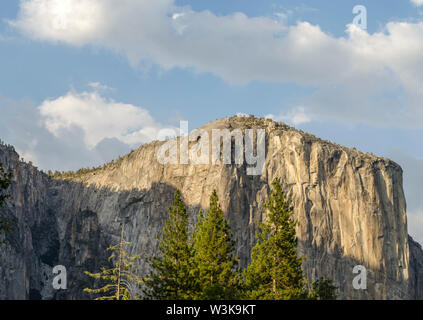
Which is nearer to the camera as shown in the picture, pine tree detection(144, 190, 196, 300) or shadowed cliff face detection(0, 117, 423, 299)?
pine tree detection(144, 190, 196, 300)

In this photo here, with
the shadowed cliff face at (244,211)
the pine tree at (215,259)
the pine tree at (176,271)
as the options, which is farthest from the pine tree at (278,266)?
the shadowed cliff face at (244,211)

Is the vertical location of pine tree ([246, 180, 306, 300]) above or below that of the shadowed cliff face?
below

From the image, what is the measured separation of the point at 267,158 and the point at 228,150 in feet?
26.2

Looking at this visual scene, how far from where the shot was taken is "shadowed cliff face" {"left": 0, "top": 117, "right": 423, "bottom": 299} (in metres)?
111

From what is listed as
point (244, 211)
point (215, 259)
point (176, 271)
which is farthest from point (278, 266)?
point (244, 211)

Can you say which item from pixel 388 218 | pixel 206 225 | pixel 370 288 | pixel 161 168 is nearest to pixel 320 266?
pixel 370 288

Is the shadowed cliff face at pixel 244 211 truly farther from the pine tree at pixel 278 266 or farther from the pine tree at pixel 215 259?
the pine tree at pixel 278 266

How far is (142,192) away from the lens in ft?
397

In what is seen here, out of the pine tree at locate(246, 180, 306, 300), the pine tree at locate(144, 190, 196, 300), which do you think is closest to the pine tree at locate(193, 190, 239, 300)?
the pine tree at locate(144, 190, 196, 300)

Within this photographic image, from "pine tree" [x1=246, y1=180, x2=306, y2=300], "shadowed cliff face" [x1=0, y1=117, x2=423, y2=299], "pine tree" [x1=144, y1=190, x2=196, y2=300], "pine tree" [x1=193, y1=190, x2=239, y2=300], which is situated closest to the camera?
"pine tree" [x1=144, y1=190, x2=196, y2=300]

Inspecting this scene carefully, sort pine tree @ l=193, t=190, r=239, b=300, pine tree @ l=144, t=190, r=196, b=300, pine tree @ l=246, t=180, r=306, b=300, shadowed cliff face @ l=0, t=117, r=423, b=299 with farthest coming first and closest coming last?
1. shadowed cliff face @ l=0, t=117, r=423, b=299
2. pine tree @ l=246, t=180, r=306, b=300
3. pine tree @ l=193, t=190, r=239, b=300
4. pine tree @ l=144, t=190, r=196, b=300

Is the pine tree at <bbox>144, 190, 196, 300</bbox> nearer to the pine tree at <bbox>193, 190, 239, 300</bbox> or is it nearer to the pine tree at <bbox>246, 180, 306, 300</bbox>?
the pine tree at <bbox>193, 190, 239, 300</bbox>

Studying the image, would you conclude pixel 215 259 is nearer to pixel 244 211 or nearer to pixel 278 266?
pixel 278 266
